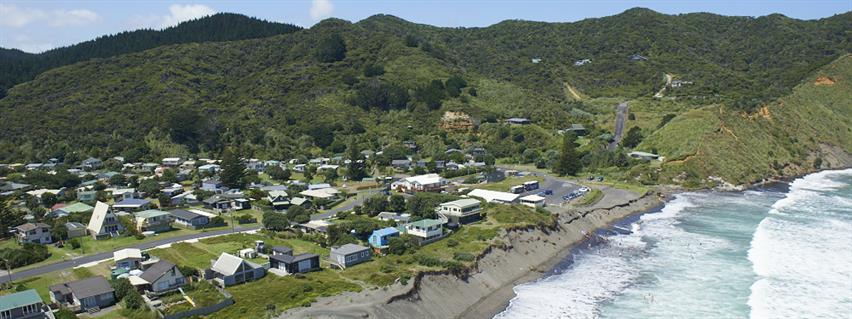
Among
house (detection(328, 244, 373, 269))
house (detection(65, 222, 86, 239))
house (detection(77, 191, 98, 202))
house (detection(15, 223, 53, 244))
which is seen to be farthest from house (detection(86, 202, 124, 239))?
house (detection(328, 244, 373, 269))

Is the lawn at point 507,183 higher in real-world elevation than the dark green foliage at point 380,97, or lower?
lower

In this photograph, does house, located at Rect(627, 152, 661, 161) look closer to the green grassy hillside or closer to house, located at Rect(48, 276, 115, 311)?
the green grassy hillside

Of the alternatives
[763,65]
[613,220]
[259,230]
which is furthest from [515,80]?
[259,230]

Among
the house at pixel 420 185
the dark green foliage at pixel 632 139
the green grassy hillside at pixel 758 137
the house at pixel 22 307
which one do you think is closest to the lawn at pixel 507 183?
the house at pixel 420 185

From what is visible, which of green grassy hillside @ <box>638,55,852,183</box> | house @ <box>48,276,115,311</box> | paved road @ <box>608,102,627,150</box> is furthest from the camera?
paved road @ <box>608,102,627,150</box>

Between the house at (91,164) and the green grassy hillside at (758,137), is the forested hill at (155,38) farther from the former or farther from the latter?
the green grassy hillside at (758,137)

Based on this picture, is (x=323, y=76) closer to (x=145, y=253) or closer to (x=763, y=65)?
(x=145, y=253)
